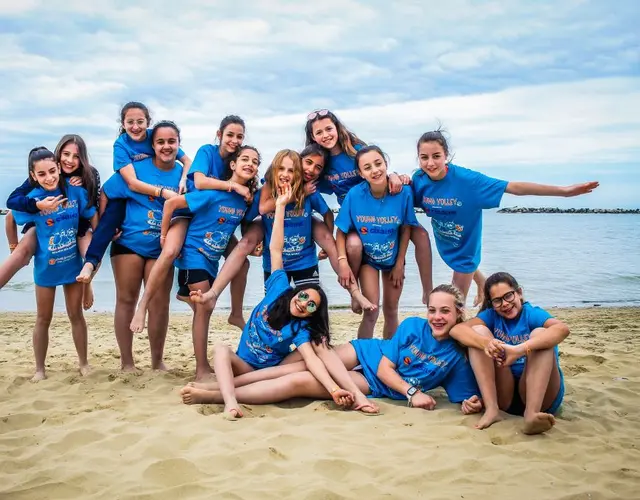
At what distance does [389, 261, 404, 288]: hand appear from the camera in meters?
5.58

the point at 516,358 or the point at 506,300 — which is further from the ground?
the point at 506,300

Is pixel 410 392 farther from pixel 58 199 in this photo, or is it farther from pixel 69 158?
pixel 69 158

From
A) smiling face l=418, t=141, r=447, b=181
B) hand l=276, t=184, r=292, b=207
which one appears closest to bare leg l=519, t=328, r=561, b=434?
smiling face l=418, t=141, r=447, b=181

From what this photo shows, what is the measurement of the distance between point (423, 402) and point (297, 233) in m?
1.83

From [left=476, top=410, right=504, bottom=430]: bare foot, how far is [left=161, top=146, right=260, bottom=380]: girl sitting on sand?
2371mm

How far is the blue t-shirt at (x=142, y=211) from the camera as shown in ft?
17.8

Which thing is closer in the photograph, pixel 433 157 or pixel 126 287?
pixel 433 157

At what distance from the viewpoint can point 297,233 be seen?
5.45 metres

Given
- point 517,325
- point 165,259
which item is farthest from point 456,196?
point 165,259

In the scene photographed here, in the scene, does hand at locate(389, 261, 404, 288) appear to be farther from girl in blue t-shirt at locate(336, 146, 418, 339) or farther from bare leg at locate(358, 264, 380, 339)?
bare leg at locate(358, 264, 380, 339)

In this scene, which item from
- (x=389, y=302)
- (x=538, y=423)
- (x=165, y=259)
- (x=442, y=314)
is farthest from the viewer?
(x=389, y=302)

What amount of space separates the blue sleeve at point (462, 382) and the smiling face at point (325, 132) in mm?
2274

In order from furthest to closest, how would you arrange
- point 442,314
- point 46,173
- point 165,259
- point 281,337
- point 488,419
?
point 46,173, point 165,259, point 281,337, point 442,314, point 488,419

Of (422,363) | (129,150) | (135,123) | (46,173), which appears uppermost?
(135,123)
